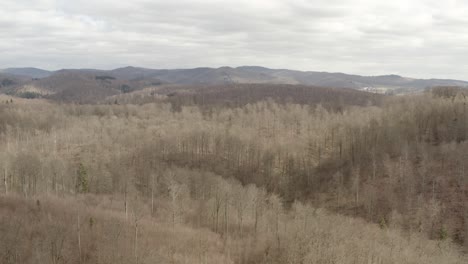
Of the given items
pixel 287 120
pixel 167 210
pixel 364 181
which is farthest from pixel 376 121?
pixel 167 210

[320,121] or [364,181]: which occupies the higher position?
[320,121]

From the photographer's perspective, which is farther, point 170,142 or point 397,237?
point 170,142

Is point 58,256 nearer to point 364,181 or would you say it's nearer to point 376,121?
point 364,181

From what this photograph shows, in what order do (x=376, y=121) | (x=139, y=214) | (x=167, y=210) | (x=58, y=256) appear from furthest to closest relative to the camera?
1. (x=376, y=121)
2. (x=167, y=210)
3. (x=139, y=214)
4. (x=58, y=256)

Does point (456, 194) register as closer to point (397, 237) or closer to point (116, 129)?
point (397, 237)

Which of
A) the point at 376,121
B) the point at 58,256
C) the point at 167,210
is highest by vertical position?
the point at 376,121

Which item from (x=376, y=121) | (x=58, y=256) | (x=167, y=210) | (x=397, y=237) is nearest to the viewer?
(x=58, y=256)

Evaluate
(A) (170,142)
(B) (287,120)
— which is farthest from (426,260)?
(B) (287,120)
